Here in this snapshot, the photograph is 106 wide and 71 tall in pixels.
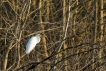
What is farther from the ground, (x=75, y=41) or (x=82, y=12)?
(x=82, y=12)

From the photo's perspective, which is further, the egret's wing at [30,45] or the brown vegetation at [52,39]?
the egret's wing at [30,45]

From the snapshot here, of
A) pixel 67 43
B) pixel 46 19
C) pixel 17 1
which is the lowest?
pixel 67 43

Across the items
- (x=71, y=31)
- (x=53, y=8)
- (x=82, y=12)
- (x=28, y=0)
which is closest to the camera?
(x=28, y=0)

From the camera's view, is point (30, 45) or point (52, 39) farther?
point (52, 39)

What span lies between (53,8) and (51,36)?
41.8 inches

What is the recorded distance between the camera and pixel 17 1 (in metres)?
7.49

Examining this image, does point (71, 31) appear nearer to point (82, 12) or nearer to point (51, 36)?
point (51, 36)

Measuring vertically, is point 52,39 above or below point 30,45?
below

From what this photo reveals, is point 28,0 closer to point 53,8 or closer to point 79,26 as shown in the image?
point 79,26

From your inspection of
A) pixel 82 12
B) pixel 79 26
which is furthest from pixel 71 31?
pixel 82 12

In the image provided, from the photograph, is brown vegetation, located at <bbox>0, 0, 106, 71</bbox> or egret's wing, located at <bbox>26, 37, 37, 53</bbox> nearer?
brown vegetation, located at <bbox>0, 0, 106, 71</bbox>

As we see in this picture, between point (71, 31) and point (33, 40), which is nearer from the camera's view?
point (33, 40)

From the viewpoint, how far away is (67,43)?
7.92m

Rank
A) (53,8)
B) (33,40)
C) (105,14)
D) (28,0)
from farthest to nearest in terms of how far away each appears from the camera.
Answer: (105,14), (53,8), (33,40), (28,0)
